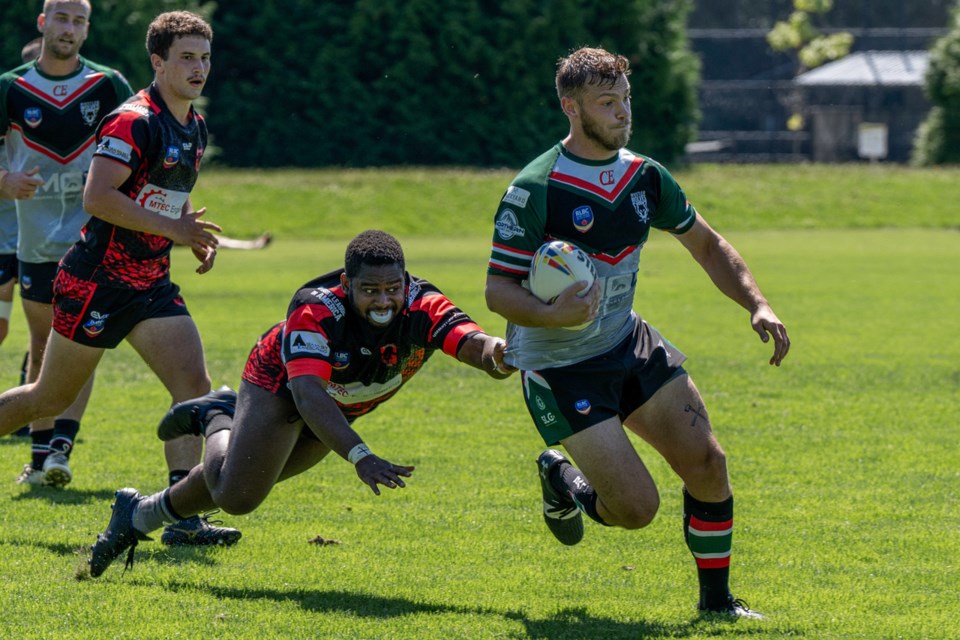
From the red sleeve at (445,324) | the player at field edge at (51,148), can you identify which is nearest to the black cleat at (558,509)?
the red sleeve at (445,324)

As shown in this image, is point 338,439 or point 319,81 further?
point 319,81

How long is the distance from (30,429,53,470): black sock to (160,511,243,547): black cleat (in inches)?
69.0

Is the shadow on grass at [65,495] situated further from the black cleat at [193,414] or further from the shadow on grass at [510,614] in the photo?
the shadow on grass at [510,614]

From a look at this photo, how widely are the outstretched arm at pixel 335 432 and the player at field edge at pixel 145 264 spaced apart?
4.42 ft

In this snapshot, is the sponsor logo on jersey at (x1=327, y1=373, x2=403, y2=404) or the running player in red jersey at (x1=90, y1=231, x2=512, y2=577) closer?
the running player in red jersey at (x1=90, y1=231, x2=512, y2=577)

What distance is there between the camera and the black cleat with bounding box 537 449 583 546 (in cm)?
629

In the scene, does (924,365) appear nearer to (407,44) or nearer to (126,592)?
(126,592)

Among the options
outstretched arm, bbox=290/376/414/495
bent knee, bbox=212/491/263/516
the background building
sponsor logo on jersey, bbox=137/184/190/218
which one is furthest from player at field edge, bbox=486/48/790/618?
the background building

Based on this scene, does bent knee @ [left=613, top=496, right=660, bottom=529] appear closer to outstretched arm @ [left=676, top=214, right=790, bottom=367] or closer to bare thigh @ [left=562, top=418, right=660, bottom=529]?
bare thigh @ [left=562, top=418, right=660, bottom=529]

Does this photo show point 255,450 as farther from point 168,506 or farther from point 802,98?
point 802,98

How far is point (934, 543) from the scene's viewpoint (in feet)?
22.5

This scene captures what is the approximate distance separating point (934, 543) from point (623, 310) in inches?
84.1

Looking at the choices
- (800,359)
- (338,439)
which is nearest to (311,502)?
(338,439)

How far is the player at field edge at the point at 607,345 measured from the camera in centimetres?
571
